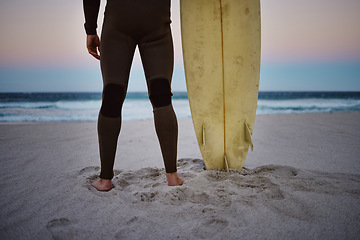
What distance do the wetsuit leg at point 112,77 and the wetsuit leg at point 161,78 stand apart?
129mm

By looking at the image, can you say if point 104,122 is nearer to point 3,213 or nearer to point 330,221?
point 3,213

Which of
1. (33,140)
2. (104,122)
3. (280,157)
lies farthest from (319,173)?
(33,140)

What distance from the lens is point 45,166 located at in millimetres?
2041

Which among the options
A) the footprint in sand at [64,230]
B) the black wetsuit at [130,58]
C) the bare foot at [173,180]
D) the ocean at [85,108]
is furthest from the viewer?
the ocean at [85,108]

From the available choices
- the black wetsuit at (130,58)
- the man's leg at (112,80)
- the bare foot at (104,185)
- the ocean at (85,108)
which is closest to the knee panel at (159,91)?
the black wetsuit at (130,58)

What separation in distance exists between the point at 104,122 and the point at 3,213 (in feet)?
2.22

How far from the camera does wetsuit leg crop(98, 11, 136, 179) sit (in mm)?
1410

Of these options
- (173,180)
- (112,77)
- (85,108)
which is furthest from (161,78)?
(85,108)

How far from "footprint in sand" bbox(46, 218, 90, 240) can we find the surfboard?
1130 millimetres

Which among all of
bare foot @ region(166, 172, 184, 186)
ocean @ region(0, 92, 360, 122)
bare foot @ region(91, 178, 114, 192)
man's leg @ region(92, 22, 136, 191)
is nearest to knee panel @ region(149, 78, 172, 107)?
man's leg @ region(92, 22, 136, 191)

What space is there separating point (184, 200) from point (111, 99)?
2.40 ft

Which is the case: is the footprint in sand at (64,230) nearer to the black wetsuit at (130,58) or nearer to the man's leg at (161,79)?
the black wetsuit at (130,58)

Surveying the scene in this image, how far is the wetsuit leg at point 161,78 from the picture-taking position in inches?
57.4

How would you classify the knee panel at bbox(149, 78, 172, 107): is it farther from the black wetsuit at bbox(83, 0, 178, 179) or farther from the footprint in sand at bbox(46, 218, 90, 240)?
the footprint in sand at bbox(46, 218, 90, 240)
